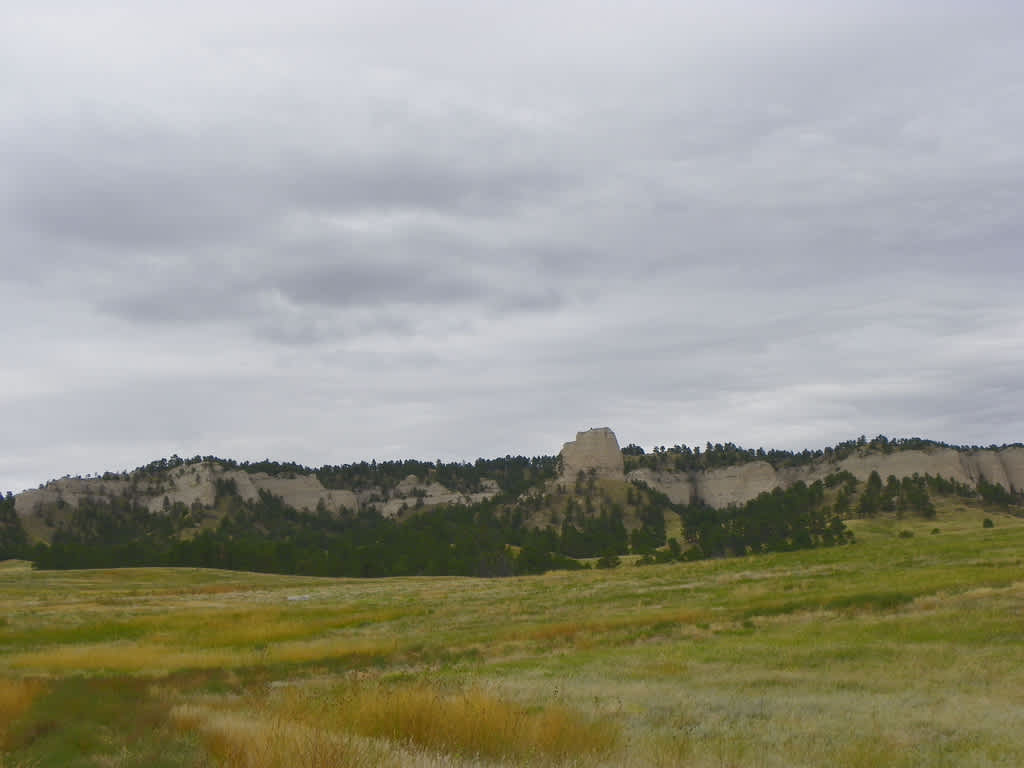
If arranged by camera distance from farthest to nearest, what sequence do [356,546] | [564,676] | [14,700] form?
[356,546] < [564,676] < [14,700]

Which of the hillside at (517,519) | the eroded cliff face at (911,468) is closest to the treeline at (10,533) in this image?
the hillside at (517,519)

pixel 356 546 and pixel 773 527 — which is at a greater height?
pixel 773 527

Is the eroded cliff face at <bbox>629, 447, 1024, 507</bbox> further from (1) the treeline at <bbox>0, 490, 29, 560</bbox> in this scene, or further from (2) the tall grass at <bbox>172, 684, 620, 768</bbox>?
(2) the tall grass at <bbox>172, 684, 620, 768</bbox>

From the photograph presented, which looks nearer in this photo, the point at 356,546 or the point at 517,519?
the point at 356,546

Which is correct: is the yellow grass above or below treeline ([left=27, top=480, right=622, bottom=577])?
above

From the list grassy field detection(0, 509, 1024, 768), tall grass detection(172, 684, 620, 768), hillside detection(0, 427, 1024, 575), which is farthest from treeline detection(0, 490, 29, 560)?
tall grass detection(172, 684, 620, 768)

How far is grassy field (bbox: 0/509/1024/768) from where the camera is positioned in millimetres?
8953

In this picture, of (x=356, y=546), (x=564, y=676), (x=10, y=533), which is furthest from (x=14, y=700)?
(x=10, y=533)

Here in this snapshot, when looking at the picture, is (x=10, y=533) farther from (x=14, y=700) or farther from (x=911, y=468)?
(x=911, y=468)

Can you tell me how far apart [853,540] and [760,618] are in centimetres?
6827

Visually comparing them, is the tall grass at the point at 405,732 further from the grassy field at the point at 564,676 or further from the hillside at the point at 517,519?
the hillside at the point at 517,519

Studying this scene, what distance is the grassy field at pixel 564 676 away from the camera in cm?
895

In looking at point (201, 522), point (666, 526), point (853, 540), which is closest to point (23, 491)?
point (201, 522)

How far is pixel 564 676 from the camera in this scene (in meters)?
17.8
